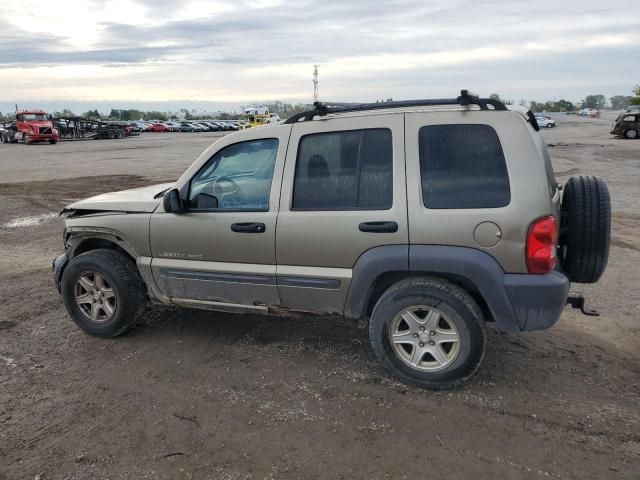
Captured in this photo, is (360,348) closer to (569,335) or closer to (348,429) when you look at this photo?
(348,429)

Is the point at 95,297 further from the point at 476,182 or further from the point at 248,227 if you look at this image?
the point at 476,182

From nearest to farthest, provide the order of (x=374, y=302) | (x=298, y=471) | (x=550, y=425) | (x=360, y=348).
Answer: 1. (x=298, y=471)
2. (x=550, y=425)
3. (x=374, y=302)
4. (x=360, y=348)

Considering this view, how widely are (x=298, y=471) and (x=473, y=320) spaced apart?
146 cm

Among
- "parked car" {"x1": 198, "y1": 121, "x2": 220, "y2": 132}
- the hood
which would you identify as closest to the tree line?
"parked car" {"x1": 198, "y1": 121, "x2": 220, "y2": 132}

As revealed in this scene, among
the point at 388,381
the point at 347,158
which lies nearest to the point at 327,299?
the point at 388,381

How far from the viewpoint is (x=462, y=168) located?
3.38 meters

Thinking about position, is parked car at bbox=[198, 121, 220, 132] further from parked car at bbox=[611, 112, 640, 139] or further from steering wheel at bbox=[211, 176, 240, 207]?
steering wheel at bbox=[211, 176, 240, 207]

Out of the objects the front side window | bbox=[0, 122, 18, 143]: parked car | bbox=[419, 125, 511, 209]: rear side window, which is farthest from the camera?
bbox=[0, 122, 18, 143]: parked car

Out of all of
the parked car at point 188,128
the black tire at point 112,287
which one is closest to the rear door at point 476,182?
the black tire at point 112,287

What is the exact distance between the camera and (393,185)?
3.51 meters

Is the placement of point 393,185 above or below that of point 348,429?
above

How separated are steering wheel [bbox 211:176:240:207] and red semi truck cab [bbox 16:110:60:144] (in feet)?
124

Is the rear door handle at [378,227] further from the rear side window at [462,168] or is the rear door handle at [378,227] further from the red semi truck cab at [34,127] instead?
the red semi truck cab at [34,127]

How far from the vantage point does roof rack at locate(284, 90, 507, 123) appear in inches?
133
